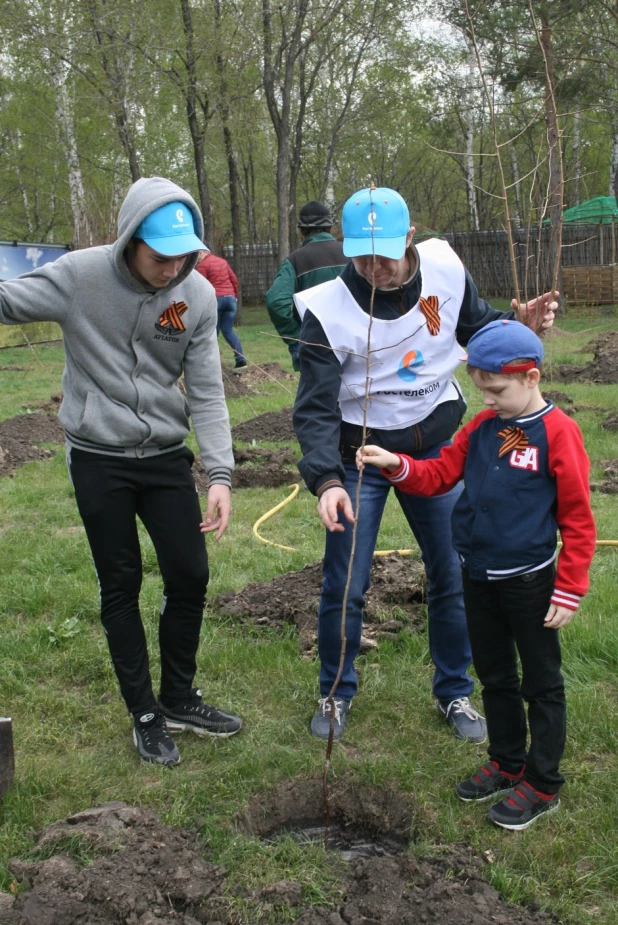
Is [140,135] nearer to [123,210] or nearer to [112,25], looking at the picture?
[112,25]

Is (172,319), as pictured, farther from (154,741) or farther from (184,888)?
(184,888)

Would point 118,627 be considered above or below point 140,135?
below

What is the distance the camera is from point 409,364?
10.2ft

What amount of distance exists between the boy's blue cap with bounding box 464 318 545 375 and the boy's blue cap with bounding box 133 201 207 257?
3.04 ft

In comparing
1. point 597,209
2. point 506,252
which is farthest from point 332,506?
point 597,209

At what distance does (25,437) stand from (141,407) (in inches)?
239

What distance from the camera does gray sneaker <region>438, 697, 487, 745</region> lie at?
3275mm

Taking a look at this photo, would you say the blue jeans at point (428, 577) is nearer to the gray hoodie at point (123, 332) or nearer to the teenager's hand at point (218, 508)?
the teenager's hand at point (218, 508)

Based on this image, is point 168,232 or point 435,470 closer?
point 168,232

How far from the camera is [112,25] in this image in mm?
18062

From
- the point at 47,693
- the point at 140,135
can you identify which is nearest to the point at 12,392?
the point at 47,693

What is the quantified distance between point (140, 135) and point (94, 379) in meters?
26.8

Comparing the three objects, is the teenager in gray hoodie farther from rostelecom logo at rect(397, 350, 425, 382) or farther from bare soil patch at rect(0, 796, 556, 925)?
rostelecom logo at rect(397, 350, 425, 382)

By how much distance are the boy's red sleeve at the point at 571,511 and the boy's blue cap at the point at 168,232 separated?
1255mm
